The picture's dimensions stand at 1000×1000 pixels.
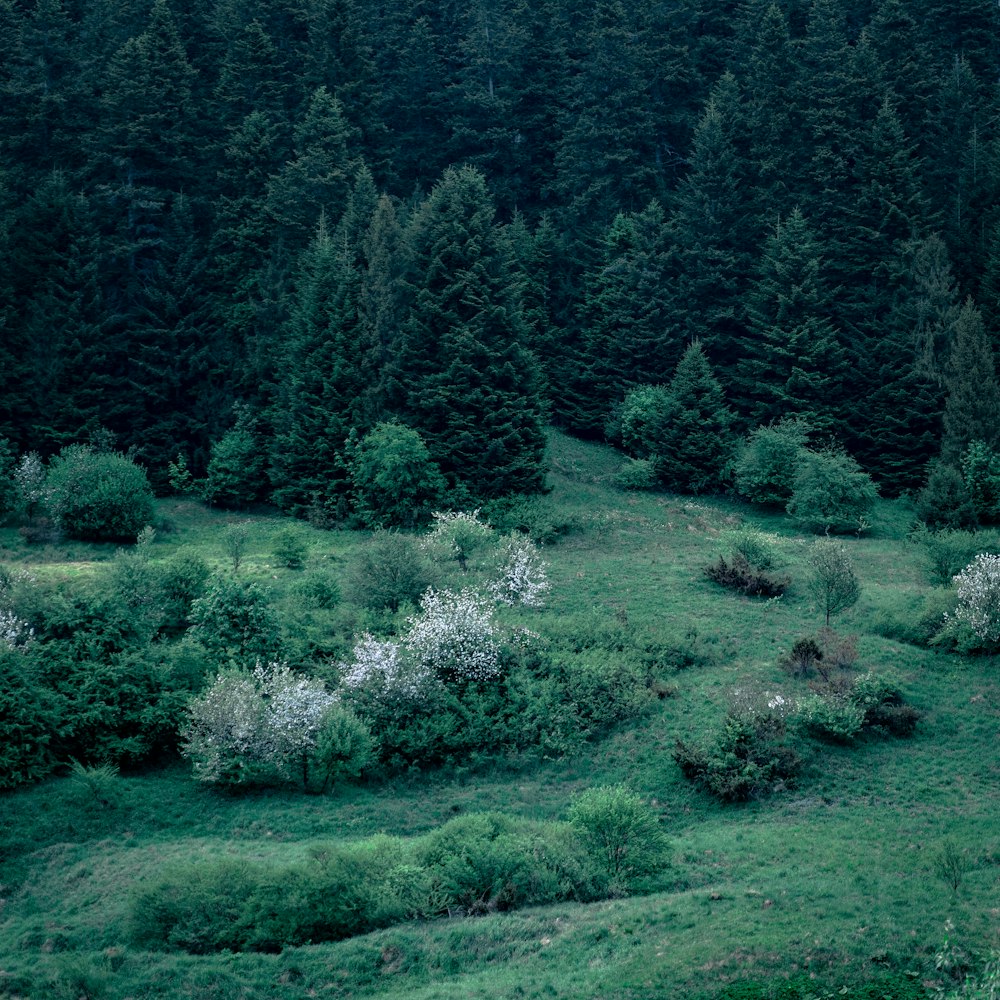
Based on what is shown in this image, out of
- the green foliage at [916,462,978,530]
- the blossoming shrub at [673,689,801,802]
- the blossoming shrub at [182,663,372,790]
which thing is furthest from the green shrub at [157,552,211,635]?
the green foliage at [916,462,978,530]

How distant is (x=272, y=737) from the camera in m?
21.7

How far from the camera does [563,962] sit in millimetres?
15500

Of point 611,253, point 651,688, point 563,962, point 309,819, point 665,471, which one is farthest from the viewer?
point 611,253

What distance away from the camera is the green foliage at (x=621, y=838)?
59.3ft

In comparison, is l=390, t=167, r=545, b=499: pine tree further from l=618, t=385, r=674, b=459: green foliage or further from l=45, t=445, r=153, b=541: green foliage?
l=45, t=445, r=153, b=541: green foliage

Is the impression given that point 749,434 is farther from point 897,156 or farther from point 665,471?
point 897,156

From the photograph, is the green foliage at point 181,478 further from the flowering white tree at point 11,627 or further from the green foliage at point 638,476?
the flowering white tree at point 11,627

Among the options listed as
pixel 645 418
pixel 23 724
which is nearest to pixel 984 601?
pixel 23 724

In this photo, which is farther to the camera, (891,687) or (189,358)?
(189,358)

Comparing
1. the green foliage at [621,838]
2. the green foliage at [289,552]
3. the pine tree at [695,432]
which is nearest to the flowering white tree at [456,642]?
the green foliage at [621,838]

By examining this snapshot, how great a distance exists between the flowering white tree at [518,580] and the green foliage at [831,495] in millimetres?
11987

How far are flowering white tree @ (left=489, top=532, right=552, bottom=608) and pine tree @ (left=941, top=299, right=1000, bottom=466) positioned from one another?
17.1 m

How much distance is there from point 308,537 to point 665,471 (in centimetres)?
1376

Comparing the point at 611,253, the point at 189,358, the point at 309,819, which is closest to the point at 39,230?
the point at 189,358
